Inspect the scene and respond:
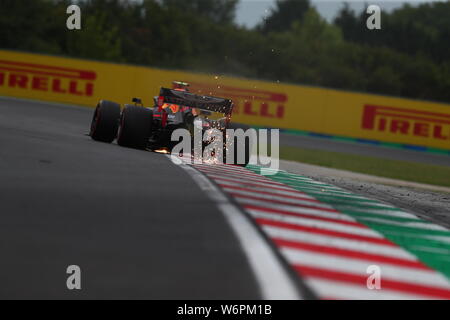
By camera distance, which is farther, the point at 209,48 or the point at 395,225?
the point at 209,48

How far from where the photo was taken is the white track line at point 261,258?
182 inches

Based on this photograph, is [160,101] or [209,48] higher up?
[209,48]

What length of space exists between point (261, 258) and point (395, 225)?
3516 mm

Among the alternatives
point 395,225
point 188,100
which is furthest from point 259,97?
point 395,225

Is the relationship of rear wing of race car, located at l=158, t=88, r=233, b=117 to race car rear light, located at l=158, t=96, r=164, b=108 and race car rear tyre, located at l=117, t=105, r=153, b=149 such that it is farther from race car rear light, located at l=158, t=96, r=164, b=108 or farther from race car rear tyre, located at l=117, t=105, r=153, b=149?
race car rear tyre, located at l=117, t=105, r=153, b=149

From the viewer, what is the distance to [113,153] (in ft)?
39.3

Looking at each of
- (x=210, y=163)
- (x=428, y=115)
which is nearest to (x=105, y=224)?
(x=210, y=163)

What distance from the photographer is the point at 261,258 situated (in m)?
5.41

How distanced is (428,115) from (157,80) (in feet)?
36.0

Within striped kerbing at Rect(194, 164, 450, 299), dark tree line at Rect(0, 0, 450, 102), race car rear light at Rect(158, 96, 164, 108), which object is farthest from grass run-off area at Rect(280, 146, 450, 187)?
dark tree line at Rect(0, 0, 450, 102)

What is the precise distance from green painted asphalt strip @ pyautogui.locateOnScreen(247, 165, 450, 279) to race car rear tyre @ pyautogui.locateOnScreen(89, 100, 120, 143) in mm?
3713

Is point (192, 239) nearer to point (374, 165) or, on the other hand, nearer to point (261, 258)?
point (261, 258)

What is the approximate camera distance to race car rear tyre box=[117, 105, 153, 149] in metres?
13.6
